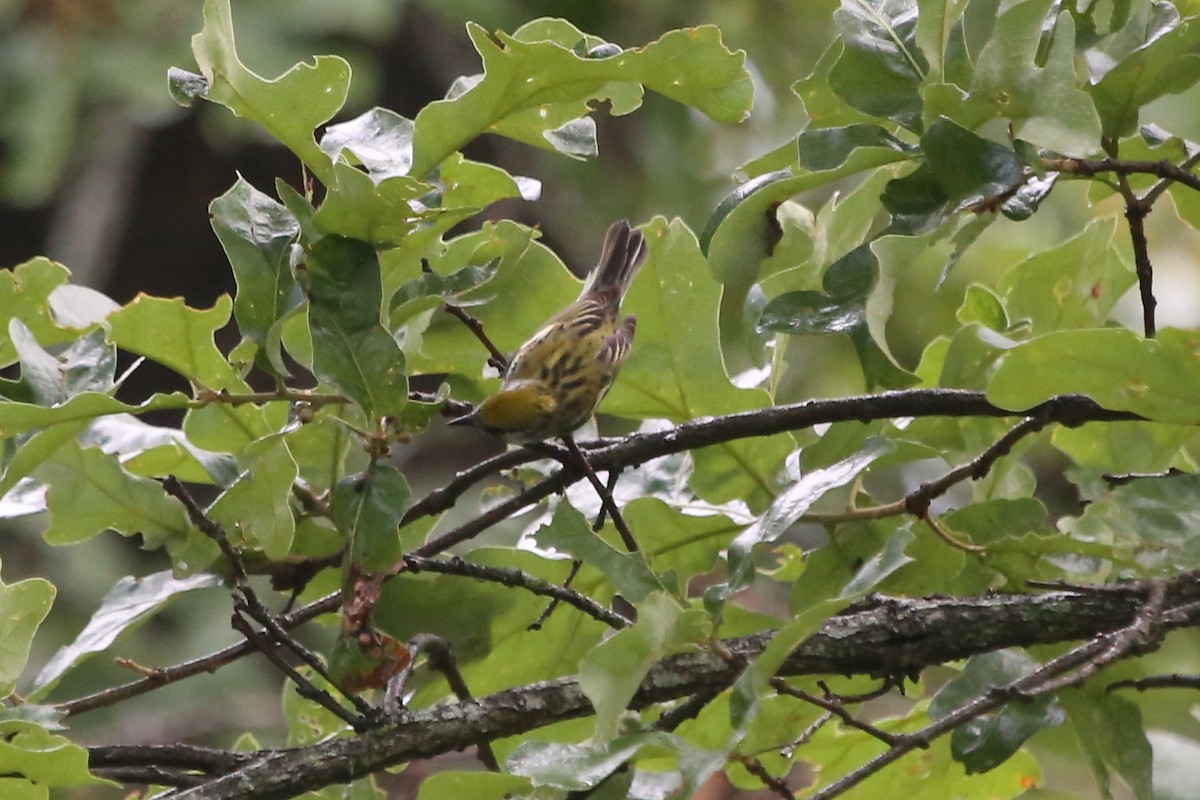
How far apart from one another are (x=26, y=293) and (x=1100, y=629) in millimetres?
911

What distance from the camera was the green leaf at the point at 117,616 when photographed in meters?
1.15

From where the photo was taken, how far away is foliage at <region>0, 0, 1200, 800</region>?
99cm

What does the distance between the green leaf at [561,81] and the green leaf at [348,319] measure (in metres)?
0.11

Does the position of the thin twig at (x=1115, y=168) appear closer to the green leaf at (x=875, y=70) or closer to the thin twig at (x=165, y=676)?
the green leaf at (x=875, y=70)

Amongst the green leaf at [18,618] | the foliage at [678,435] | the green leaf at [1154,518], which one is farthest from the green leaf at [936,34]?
the green leaf at [18,618]

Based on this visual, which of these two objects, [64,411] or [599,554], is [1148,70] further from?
[64,411]

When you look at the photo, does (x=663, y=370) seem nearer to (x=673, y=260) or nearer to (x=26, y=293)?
(x=673, y=260)

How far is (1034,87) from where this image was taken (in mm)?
963

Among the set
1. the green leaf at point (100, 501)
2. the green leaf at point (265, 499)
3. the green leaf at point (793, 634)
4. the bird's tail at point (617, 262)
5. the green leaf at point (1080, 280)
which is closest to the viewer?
the green leaf at point (793, 634)

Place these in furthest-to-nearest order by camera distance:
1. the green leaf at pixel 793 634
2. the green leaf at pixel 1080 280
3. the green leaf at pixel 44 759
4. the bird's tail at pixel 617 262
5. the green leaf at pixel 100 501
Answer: the bird's tail at pixel 617 262 < the green leaf at pixel 1080 280 < the green leaf at pixel 100 501 < the green leaf at pixel 44 759 < the green leaf at pixel 793 634

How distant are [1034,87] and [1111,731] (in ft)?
1.71

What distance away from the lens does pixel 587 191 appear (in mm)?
4066

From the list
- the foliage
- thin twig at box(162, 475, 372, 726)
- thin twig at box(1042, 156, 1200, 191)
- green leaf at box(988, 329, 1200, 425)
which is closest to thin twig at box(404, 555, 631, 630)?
the foliage

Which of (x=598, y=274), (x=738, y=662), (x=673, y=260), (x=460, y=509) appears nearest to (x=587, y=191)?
(x=460, y=509)
